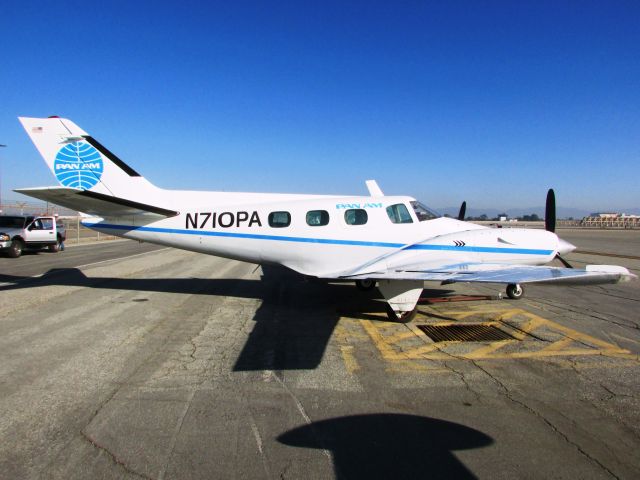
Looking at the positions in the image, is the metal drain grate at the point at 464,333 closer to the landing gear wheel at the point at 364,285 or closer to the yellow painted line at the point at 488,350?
the yellow painted line at the point at 488,350

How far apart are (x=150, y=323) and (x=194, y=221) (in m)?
2.92

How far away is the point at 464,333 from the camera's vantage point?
7.58 metres

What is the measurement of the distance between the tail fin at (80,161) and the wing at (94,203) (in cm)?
58

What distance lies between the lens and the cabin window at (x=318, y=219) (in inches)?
371

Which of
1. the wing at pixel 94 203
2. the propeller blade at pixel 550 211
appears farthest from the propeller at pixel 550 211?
the wing at pixel 94 203

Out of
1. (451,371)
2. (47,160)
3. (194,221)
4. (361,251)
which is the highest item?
(47,160)

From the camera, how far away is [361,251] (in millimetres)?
9320

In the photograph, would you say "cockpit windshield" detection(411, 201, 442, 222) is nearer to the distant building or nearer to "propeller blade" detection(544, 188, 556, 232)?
"propeller blade" detection(544, 188, 556, 232)

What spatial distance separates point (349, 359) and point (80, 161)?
29.4 ft

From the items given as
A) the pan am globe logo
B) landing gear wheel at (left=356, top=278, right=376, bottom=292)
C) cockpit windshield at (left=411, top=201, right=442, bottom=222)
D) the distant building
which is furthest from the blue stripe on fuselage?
the distant building

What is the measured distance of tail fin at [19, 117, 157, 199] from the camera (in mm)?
10078

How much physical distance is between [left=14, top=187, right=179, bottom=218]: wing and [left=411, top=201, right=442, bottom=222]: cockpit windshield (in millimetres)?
6133

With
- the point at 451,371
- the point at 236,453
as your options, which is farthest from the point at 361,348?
the point at 236,453

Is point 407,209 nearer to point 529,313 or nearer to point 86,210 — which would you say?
point 529,313
